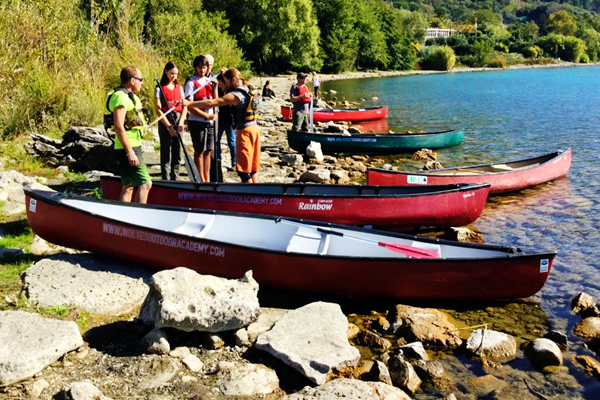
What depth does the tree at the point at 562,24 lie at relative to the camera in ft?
405

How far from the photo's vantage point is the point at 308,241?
6.71 m

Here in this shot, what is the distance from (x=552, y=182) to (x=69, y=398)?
37.9 ft

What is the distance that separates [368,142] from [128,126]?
990cm

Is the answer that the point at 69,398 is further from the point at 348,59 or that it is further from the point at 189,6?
the point at 348,59

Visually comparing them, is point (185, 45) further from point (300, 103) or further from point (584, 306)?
point (584, 306)

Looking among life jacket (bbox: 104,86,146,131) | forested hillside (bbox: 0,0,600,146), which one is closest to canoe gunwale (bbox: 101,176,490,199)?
life jacket (bbox: 104,86,146,131)

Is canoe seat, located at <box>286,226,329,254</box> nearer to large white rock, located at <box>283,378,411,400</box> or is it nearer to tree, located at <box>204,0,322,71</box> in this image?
large white rock, located at <box>283,378,411,400</box>

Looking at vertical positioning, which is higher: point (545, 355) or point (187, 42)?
point (187, 42)

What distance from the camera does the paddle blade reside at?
20.9 ft

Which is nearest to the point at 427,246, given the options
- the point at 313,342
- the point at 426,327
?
the point at 426,327

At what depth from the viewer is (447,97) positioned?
37281mm

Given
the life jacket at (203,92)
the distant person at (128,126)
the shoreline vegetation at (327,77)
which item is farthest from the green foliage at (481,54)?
the distant person at (128,126)

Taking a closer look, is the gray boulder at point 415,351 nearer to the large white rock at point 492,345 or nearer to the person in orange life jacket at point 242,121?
the large white rock at point 492,345

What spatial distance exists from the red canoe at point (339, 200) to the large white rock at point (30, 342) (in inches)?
154
